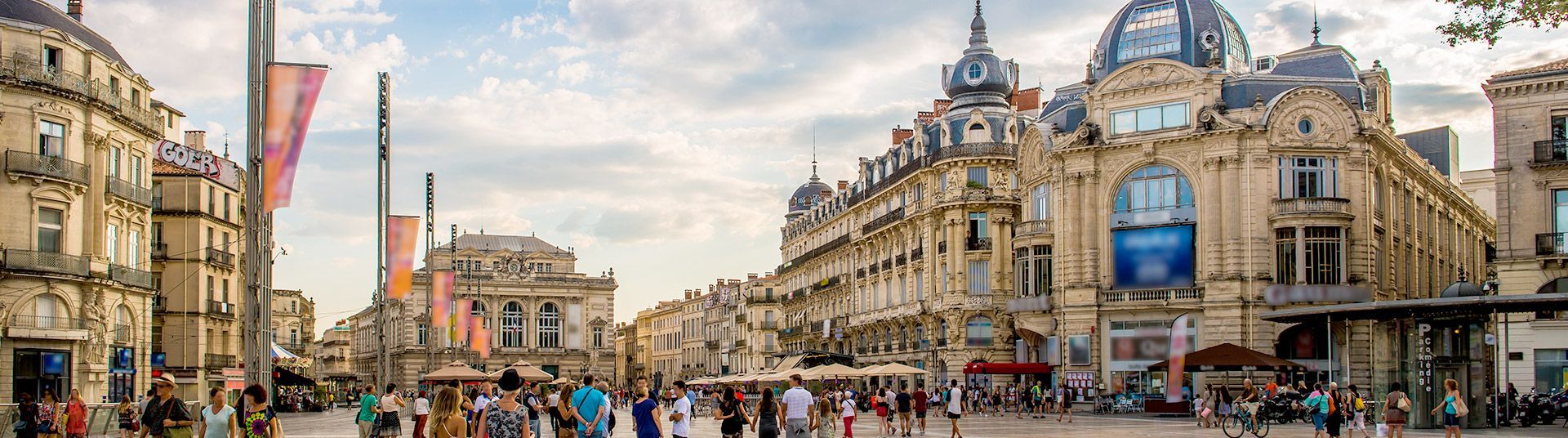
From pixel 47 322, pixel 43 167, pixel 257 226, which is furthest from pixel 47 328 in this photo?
pixel 257 226

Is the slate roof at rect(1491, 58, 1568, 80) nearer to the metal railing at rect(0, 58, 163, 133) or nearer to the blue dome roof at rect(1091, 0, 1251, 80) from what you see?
the blue dome roof at rect(1091, 0, 1251, 80)

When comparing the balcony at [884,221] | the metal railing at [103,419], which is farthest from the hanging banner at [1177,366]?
the metal railing at [103,419]

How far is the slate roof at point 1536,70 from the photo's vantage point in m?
44.0

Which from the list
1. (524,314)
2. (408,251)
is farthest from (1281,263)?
(524,314)

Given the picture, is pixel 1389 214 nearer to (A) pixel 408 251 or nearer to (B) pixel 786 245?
(A) pixel 408 251

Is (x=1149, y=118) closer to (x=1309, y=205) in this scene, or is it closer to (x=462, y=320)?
(x=1309, y=205)

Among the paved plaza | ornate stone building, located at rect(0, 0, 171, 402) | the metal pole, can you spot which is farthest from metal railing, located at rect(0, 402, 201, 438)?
the metal pole

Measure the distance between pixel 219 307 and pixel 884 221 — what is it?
30.9 m

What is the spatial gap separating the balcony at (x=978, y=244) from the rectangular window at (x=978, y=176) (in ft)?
7.44

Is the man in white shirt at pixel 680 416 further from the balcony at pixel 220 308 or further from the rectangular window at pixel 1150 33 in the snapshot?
the balcony at pixel 220 308

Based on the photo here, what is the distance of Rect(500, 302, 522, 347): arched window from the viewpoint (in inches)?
4624

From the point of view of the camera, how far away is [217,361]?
57.8 m

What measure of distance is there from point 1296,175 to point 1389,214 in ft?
16.8

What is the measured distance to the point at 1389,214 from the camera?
54.8 m
